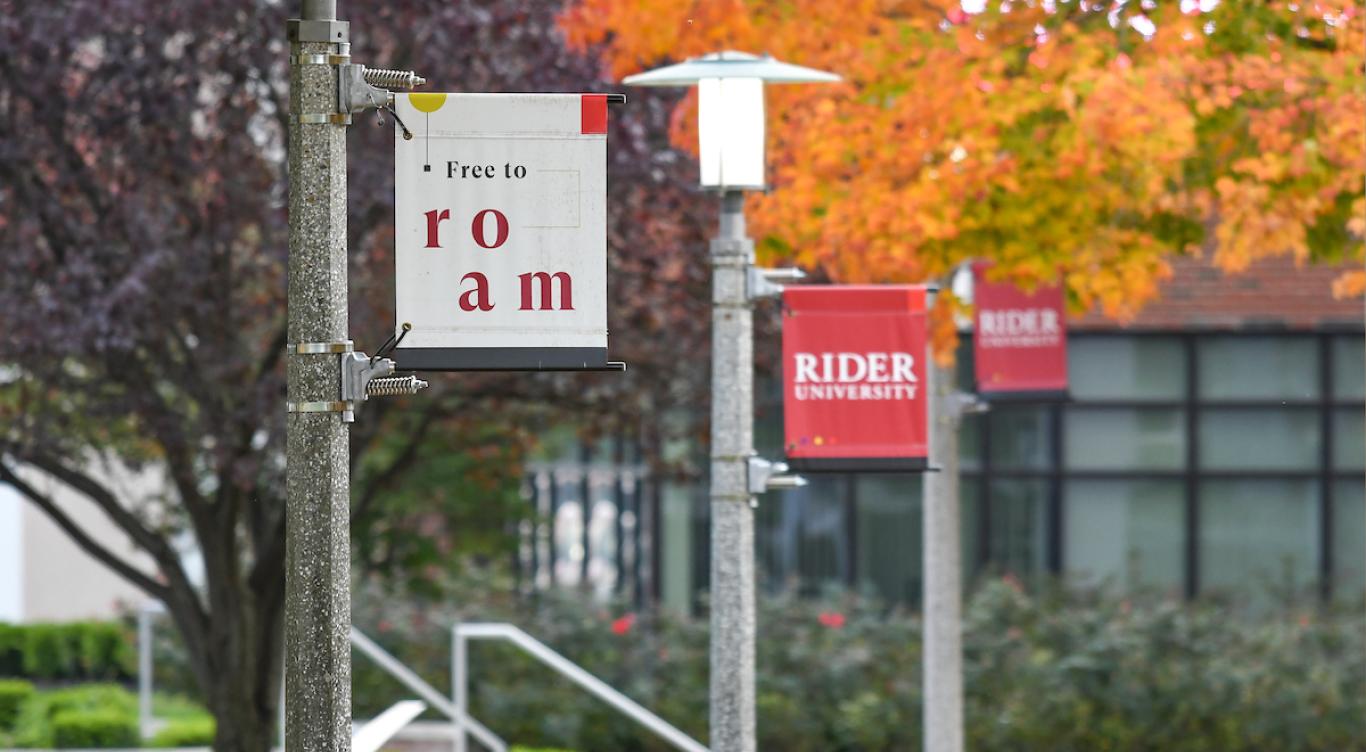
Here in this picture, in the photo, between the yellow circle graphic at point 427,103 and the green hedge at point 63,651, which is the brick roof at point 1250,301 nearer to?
the green hedge at point 63,651

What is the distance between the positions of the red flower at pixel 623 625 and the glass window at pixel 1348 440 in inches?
278

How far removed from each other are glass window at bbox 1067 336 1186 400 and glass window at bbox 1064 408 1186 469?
6.2 inches

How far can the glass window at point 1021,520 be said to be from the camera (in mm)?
18078

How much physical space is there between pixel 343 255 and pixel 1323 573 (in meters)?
14.2

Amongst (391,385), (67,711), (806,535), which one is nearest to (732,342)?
(391,385)

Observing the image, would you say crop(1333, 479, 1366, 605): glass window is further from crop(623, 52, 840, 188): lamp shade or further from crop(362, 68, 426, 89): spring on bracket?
crop(362, 68, 426, 89): spring on bracket

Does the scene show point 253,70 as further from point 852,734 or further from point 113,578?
point 113,578

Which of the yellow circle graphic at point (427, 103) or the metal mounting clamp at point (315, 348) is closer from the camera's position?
the metal mounting clamp at point (315, 348)

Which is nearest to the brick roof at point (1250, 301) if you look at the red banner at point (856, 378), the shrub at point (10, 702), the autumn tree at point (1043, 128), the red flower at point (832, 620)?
the red flower at point (832, 620)

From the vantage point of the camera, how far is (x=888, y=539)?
18250 millimetres

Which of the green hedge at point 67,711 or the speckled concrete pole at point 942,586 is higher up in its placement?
the speckled concrete pole at point 942,586

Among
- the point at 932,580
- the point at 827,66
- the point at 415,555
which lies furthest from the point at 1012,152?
the point at 415,555

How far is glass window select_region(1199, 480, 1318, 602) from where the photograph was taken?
17.9 meters

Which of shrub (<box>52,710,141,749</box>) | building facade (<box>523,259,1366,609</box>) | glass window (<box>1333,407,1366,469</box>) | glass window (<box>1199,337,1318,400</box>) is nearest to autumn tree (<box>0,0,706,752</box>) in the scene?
shrub (<box>52,710,141,749</box>)
